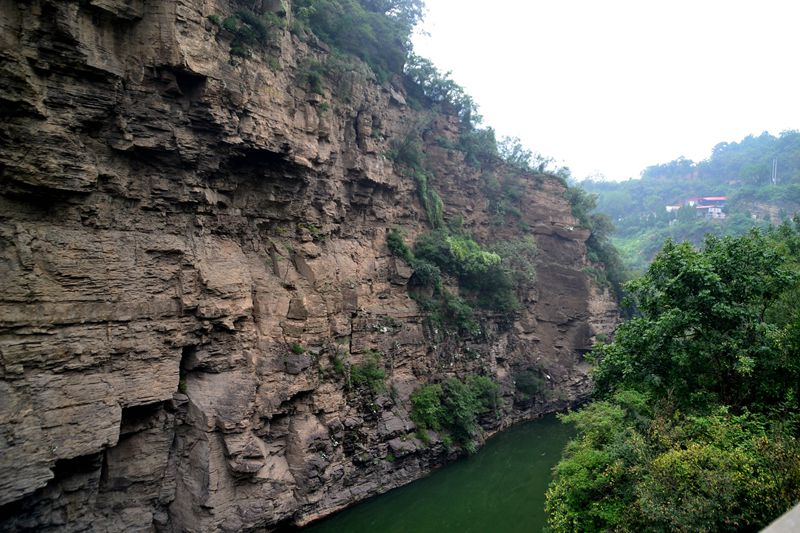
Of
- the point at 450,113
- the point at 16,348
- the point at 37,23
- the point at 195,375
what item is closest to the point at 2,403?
the point at 16,348

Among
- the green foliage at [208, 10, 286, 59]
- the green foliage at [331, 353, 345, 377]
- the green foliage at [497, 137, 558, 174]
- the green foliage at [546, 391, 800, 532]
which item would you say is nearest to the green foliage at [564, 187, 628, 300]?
the green foliage at [497, 137, 558, 174]

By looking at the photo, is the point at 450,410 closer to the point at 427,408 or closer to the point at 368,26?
the point at 427,408

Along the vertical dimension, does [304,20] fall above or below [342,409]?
above

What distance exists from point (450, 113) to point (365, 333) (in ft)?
48.2

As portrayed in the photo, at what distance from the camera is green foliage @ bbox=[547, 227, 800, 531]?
6.50 metres

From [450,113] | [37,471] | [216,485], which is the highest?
[450,113]

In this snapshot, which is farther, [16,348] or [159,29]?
[159,29]

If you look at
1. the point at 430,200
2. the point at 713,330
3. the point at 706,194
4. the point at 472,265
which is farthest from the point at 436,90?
the point at 706,194

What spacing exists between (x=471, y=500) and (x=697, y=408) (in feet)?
25.7

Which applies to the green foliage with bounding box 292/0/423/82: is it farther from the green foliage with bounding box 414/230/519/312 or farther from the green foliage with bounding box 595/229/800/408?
the green foliage with bounding box 595/229/800/408

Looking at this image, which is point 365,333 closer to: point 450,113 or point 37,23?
point 37,23

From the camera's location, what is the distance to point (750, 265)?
9789 millimetres

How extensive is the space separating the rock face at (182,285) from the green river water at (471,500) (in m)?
0.59

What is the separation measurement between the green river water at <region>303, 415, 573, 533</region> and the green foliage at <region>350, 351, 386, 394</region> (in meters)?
3.25
